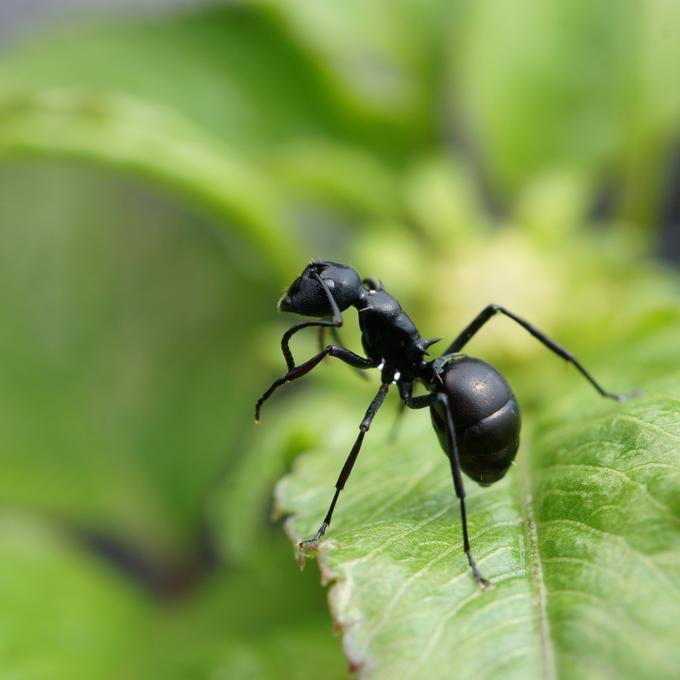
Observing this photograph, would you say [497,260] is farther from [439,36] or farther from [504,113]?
[439,36]

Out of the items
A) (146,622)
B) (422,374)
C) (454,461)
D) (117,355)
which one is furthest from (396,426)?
(117,355)

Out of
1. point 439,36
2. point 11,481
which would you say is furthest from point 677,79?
point 11,481

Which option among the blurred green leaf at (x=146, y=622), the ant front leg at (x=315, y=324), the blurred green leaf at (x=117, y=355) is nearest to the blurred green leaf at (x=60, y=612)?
the blurred green leaf at (x=146, y=622)

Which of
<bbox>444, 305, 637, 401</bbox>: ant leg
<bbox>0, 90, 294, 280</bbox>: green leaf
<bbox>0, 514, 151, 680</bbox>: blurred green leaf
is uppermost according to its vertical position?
<bbox>0, 90, 294, 280</bbox>: green leaf

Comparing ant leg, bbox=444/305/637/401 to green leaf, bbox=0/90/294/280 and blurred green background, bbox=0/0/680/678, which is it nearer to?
blurred green background, bbox=0/0/680/678

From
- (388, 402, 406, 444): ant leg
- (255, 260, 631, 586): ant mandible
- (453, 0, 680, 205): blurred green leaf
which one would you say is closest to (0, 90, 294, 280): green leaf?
(255, 260, 631, 586): ant mandible

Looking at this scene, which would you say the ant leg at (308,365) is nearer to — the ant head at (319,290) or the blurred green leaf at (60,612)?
the ant head at (319,290)
